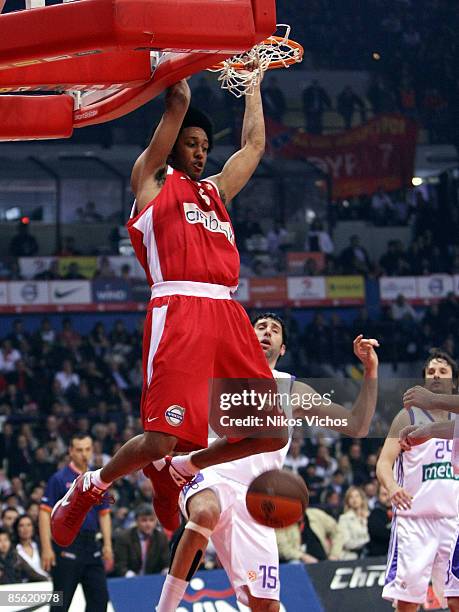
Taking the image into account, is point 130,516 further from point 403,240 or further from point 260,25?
point 403,240

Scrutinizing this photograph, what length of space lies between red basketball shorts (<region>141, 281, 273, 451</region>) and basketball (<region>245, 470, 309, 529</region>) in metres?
0.58

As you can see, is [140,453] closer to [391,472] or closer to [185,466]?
[185,466]

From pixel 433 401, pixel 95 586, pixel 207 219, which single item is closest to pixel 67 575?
pixel 95 586

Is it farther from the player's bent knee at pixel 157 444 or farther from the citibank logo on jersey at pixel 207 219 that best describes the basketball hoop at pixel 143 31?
the player's bent knee at pixel 157 444

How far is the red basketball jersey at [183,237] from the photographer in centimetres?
571

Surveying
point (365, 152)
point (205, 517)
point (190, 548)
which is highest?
point (365, 152)

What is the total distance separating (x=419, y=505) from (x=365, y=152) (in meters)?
15.1

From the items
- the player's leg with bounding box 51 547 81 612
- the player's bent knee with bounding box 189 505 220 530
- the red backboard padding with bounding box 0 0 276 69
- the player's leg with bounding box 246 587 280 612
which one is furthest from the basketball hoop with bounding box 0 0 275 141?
the player's leg with bounding box 51 547 81 612

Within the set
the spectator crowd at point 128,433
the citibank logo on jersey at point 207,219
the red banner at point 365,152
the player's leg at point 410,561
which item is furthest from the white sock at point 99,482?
the red banner at point 365,152

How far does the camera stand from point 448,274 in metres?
21.5

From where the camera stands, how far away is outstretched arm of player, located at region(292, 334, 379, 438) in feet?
21.4

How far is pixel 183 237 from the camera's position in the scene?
5703mm

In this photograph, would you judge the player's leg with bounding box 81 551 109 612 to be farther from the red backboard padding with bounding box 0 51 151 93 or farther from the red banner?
the red banner

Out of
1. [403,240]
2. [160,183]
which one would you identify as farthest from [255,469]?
[403,240]
